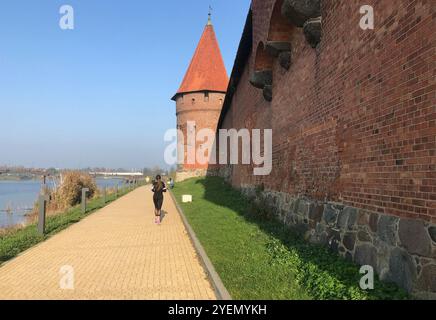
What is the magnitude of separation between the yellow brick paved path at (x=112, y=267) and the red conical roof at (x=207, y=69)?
3180 centimetres

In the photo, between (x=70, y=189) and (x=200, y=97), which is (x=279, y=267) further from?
(x=200, y=97)

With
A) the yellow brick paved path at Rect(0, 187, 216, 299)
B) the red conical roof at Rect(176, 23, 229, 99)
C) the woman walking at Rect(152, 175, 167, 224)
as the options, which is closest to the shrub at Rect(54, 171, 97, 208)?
the woman walking at Rect(152, 175, 167, 224)

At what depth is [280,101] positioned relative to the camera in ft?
34.3

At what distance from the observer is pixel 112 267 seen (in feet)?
21.5

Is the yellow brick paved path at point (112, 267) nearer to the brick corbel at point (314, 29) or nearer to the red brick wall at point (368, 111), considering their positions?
the red brick wall at point (368, 111)

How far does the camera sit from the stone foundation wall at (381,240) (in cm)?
379

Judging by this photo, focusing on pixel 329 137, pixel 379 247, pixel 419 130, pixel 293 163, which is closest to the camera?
pixel 419 130

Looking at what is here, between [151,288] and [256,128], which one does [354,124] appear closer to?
[151,288]

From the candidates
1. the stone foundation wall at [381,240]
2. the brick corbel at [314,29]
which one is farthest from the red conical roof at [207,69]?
the stone foundation wall at [381,240]

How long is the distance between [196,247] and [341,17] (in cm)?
501

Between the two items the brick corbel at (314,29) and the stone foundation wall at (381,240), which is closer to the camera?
the stone foundation wall at (381,240)

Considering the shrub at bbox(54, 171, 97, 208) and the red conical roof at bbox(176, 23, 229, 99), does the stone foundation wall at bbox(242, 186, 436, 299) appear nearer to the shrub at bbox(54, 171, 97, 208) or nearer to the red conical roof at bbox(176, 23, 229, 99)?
the shrub at bbox(54, 171, 97, 208)

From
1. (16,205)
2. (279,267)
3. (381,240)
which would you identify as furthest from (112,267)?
(16,205)
